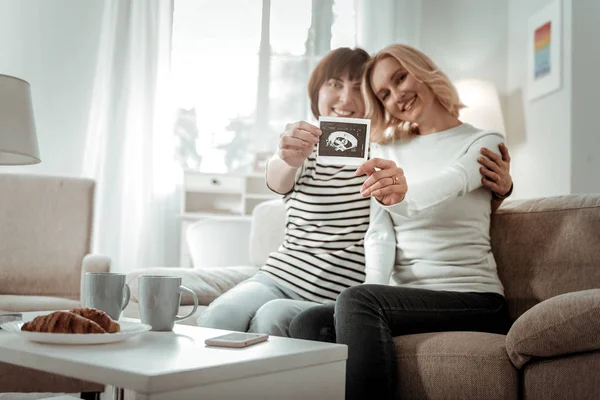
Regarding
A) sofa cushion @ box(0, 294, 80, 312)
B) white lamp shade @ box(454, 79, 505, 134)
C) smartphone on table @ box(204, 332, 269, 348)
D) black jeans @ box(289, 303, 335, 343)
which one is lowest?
sofa cushion @ box(0, 294, 80, 312)

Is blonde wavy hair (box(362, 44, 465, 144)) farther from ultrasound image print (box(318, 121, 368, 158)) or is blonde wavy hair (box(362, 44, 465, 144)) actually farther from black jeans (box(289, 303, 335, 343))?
black jeans (box(289, 303, 335, 343))

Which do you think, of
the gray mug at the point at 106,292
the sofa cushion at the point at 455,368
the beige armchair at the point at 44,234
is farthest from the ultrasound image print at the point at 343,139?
the beige armchair at the point at 44,234

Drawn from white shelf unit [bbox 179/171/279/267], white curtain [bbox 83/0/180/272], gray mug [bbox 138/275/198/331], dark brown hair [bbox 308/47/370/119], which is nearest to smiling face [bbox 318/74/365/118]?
dark brown hair [bbox 308/47/370/119]

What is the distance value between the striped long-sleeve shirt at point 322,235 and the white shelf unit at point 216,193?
2072 millimetres

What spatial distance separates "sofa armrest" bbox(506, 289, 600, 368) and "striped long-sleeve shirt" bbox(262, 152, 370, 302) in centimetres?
56

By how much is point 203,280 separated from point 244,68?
8.64 feet

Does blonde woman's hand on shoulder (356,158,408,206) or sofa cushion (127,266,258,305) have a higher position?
blonde woman's hand on shoulder (356,158,408,206)

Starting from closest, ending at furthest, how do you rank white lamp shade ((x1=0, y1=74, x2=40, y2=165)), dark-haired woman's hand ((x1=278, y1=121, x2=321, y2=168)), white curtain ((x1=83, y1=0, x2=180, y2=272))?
dark-haired woman's hand ((x1=278, y1=121, x2=321, y2=168)) → white lamp shade ((x1=0, y1=74, x2=40, y2=165)) → white curtain ((x1=83, y1=0, x2=180, y2=272))

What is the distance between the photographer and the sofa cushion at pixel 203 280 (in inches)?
75.3

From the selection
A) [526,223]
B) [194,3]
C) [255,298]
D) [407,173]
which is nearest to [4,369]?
[255,298]

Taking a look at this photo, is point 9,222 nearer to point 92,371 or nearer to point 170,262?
point 170,262

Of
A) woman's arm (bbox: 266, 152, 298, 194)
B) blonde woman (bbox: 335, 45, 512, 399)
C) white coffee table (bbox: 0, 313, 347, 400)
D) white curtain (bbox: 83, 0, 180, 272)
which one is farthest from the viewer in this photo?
white curtain (bbox: 83, 0, 180, 272)

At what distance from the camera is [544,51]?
3.61 m

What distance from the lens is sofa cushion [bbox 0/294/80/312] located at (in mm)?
2111
